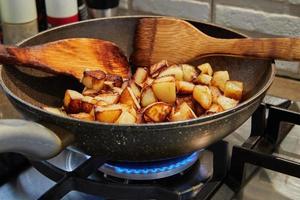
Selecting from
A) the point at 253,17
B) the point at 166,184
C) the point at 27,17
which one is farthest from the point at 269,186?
the point at 27,17

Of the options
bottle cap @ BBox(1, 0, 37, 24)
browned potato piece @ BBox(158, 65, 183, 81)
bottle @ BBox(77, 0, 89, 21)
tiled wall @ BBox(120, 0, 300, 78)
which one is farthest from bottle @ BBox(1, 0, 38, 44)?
browned potato piece @ BBox(158, 65, 183, 81)

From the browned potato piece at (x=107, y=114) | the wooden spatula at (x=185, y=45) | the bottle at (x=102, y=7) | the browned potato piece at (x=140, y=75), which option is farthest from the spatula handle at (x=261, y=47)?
the bottle at (x=102, y=7)

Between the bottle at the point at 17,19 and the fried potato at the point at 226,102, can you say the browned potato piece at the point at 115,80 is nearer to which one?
the fried potato at the point at 226,102

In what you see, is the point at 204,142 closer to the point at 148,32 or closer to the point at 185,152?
the point at 185,152

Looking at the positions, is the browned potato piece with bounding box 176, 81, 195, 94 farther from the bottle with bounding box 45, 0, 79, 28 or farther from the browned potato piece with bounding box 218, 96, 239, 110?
the bottle with bounding box 45, 0, 79, 28

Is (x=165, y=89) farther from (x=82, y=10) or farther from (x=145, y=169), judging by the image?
(x=82, y=10)

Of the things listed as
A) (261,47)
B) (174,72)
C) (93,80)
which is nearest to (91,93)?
(93,80)
